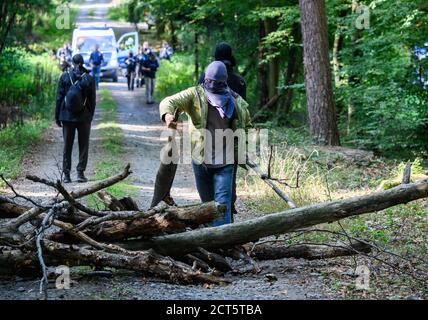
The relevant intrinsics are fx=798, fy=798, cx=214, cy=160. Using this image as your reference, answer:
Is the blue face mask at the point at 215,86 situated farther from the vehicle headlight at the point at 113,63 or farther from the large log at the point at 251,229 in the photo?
the vehicle headlight at the point at 113,63

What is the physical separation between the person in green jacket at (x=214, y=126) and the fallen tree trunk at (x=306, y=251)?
20.7 inches

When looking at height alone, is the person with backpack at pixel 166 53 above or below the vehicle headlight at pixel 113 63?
above

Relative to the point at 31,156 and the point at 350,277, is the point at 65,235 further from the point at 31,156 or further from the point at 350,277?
the point at 31,156

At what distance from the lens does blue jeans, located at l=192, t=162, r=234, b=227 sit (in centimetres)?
861

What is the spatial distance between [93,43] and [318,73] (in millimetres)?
25935

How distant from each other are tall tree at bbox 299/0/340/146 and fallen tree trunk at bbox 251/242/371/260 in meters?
9.07

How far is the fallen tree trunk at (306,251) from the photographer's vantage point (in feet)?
27.5

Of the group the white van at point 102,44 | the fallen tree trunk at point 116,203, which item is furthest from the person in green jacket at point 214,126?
the white van at point 102,44

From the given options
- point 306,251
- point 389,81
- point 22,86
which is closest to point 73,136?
point 306,251

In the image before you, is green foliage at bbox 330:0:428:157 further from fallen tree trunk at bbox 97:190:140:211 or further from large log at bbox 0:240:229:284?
large log at bbox 0:240:229:284

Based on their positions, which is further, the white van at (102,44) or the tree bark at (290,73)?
the white van at (102,44)

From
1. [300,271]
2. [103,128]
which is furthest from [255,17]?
[300,271]

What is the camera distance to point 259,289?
7.43 m

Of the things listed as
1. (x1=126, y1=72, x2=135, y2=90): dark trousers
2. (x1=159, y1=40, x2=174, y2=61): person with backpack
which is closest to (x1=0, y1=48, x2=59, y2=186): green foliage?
(x1=126, y1=72, x2=135, y2=90): dark trousers
